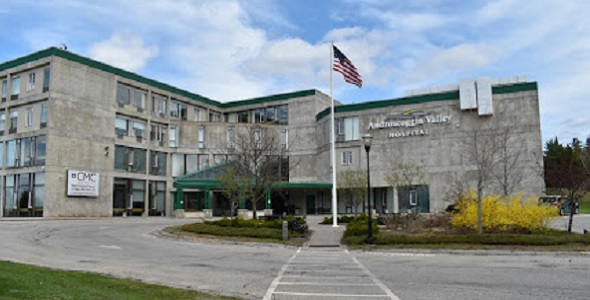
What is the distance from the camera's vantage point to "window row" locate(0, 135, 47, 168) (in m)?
46.0

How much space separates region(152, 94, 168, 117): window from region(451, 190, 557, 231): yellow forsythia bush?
42.2 meters

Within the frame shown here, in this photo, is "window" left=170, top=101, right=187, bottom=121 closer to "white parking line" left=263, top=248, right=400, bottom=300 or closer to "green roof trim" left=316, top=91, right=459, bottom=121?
"green roof trim" left=316, top=91, right=459, bottom=121

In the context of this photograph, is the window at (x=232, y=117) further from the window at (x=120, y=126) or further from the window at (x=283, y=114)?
the window at (x=120, y=126)

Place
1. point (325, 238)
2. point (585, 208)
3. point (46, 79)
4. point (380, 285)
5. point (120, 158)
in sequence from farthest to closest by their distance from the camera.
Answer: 1. point (585, 208)
2. point (120, 158)
3. point (46, 79)
4. point (325, 238)
5. point (380, 285)

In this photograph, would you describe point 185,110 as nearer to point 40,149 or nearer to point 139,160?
point 139,160

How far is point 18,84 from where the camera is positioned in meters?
49.4

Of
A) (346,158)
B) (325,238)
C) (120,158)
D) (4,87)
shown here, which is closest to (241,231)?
(325,238)

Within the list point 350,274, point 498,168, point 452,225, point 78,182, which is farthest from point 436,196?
point 350,274

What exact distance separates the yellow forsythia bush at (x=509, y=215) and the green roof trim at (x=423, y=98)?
26.0 metres

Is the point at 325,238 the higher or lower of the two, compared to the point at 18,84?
lower

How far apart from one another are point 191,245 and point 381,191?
3468 cm

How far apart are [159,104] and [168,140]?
4.30m

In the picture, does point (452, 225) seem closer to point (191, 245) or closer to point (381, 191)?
point (191, 245)

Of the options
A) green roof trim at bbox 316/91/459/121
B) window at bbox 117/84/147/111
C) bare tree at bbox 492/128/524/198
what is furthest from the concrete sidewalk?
window at bbox 117/84/147/111
